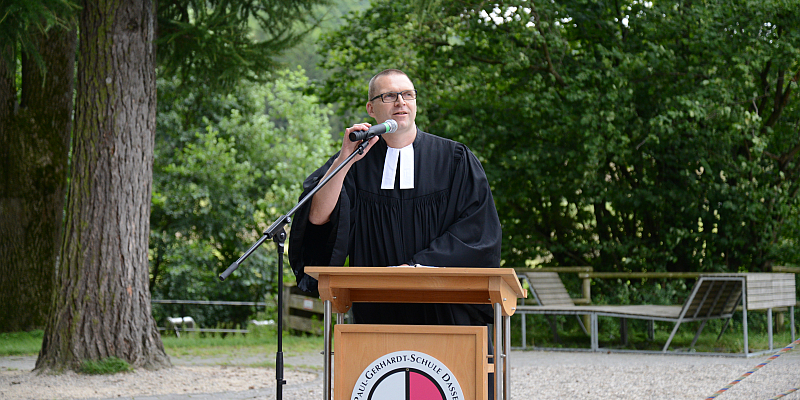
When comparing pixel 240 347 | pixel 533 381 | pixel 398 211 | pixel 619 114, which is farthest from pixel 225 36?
pixel 398 211

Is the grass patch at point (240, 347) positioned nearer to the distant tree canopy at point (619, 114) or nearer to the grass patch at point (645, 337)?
the grass patch at point (645, 337)

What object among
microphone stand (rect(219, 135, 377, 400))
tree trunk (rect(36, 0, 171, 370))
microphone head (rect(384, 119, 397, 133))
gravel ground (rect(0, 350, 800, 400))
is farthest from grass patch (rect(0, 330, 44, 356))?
microphone head (rect(384, 119, 397, 133))

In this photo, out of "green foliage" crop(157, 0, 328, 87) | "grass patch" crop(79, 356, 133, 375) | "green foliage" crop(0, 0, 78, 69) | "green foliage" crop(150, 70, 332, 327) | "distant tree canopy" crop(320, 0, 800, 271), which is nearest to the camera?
"green foliage" crop(0, 0, 78, 69)

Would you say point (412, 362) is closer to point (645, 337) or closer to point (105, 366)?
point (105, 366)

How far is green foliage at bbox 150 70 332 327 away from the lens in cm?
1967

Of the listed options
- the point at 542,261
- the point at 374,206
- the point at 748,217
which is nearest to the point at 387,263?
the point at 374,206

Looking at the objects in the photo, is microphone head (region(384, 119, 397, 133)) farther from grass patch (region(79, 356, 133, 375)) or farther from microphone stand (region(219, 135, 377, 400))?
grass patch (region(79, 356, 133, 375))

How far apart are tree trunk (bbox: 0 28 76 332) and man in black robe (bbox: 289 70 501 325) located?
911cm

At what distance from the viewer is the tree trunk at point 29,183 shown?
11148 millimetres

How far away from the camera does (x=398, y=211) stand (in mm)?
3258

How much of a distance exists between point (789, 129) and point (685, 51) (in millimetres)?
1810

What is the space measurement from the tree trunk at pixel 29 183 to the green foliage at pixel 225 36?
125 inches

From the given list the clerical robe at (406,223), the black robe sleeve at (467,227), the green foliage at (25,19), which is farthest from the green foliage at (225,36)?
the black robe sleeve at (467,227)

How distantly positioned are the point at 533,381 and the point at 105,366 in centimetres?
378
